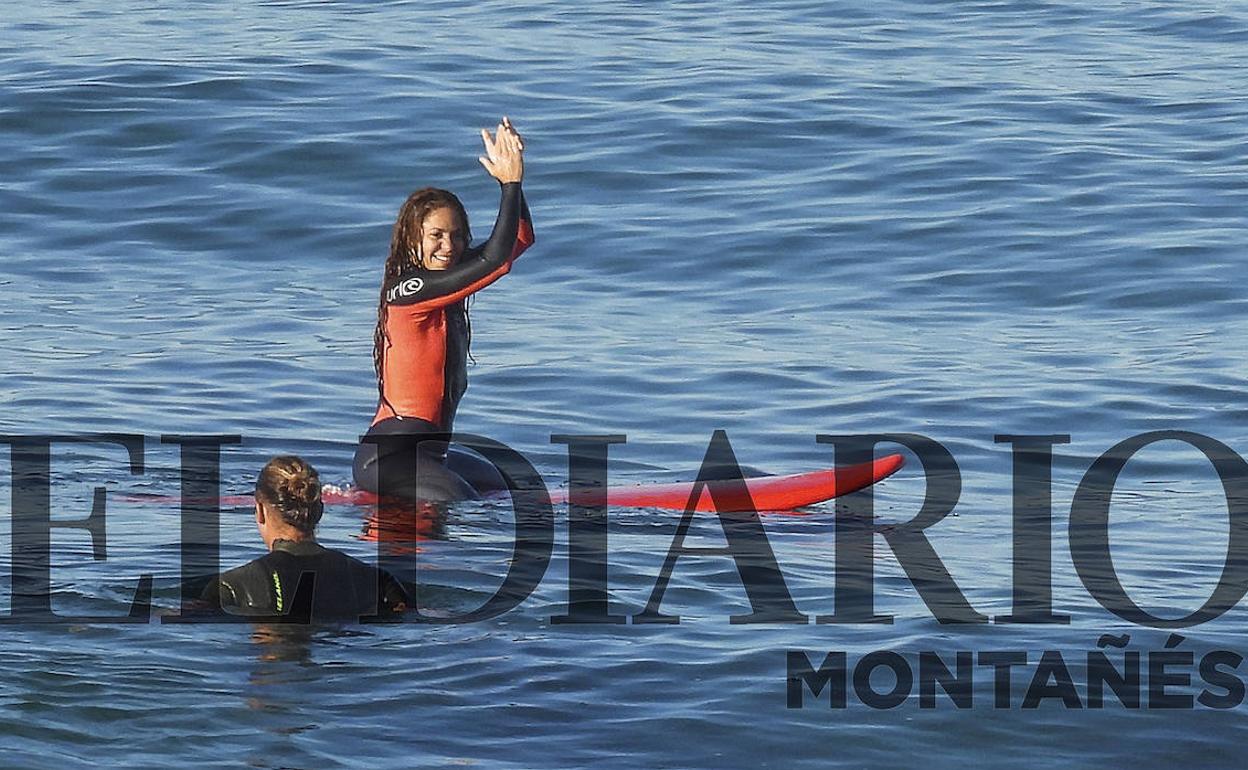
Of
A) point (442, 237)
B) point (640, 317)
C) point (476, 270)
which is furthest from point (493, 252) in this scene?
point (640, 317)

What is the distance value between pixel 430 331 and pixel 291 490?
246 centimetres

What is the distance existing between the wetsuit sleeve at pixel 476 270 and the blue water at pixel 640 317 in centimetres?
108

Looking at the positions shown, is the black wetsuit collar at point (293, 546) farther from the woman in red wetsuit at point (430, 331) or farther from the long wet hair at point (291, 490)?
the woman in red wetsuit at point (430, 331)

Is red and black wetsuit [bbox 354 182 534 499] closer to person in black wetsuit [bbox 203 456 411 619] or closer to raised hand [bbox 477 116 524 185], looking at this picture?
raised hand [bbox 477 116 524 185]

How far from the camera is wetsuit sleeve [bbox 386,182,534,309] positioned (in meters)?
9.02

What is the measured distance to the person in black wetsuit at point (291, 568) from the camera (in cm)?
730

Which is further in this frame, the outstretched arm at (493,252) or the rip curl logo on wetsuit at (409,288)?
the rip curl logo on wetsuit at (409,288)

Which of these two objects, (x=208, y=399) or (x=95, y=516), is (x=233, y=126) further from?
(x=95, y=516)

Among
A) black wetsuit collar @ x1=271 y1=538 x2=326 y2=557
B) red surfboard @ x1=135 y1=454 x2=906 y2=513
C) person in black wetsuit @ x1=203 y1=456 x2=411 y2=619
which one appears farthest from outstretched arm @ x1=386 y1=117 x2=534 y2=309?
black wetsuit collar @ x1=271 y1=538 x2=326 y2=557

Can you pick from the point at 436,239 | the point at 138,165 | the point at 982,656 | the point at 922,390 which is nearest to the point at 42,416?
the point at 436,239

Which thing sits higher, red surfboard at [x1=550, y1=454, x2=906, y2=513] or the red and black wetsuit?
the red and black wetsuit

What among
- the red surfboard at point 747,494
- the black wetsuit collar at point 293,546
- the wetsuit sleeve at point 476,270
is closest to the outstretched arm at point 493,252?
the wetsuit sleeve at point 476,270

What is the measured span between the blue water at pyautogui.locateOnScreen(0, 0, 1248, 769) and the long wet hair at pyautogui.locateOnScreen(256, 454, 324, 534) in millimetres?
472

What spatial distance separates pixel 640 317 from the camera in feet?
46.1
